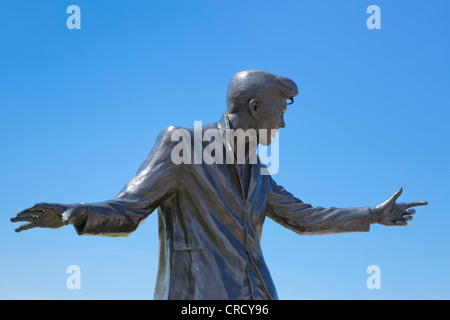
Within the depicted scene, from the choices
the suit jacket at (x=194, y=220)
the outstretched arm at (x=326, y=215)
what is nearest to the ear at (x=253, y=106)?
the suit jacket at (x=194, y=220)

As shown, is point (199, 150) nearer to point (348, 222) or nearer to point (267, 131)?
point (267, 131)

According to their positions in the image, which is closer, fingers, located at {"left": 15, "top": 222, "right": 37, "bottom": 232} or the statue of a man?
fingers, located at {"left": 15, "top": 222, "right": 37, "bottom": 232}

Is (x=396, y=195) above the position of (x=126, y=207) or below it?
above

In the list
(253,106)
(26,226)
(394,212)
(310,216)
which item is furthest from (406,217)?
(26,226)

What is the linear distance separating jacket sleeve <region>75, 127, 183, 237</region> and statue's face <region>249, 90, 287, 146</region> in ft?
2.82

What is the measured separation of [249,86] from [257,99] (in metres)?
0.15

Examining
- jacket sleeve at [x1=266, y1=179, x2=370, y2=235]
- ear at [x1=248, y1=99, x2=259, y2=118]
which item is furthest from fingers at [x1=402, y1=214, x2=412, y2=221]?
ear at [x1=248, y1=99, x2=259, y2=118]

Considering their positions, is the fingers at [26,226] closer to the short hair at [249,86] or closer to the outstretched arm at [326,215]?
the short hair at [249,86]

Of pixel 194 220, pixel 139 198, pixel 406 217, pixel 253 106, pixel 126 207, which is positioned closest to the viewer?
pixel 126 207

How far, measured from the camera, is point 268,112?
700 cm

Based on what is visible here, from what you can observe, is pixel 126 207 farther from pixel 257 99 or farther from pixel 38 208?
pixel 257 99

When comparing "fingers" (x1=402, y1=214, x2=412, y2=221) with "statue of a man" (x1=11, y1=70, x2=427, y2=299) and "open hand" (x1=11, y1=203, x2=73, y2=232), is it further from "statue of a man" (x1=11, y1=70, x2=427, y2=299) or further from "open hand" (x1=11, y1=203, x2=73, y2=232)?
"open hand" (x1=11, y1=203, x2=73, y2=232)

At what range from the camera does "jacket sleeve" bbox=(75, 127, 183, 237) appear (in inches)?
236

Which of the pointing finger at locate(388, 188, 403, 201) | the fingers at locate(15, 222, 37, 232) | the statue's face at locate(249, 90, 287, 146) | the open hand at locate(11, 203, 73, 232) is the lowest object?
the fingers at locate(15, 222, 37, 232)
